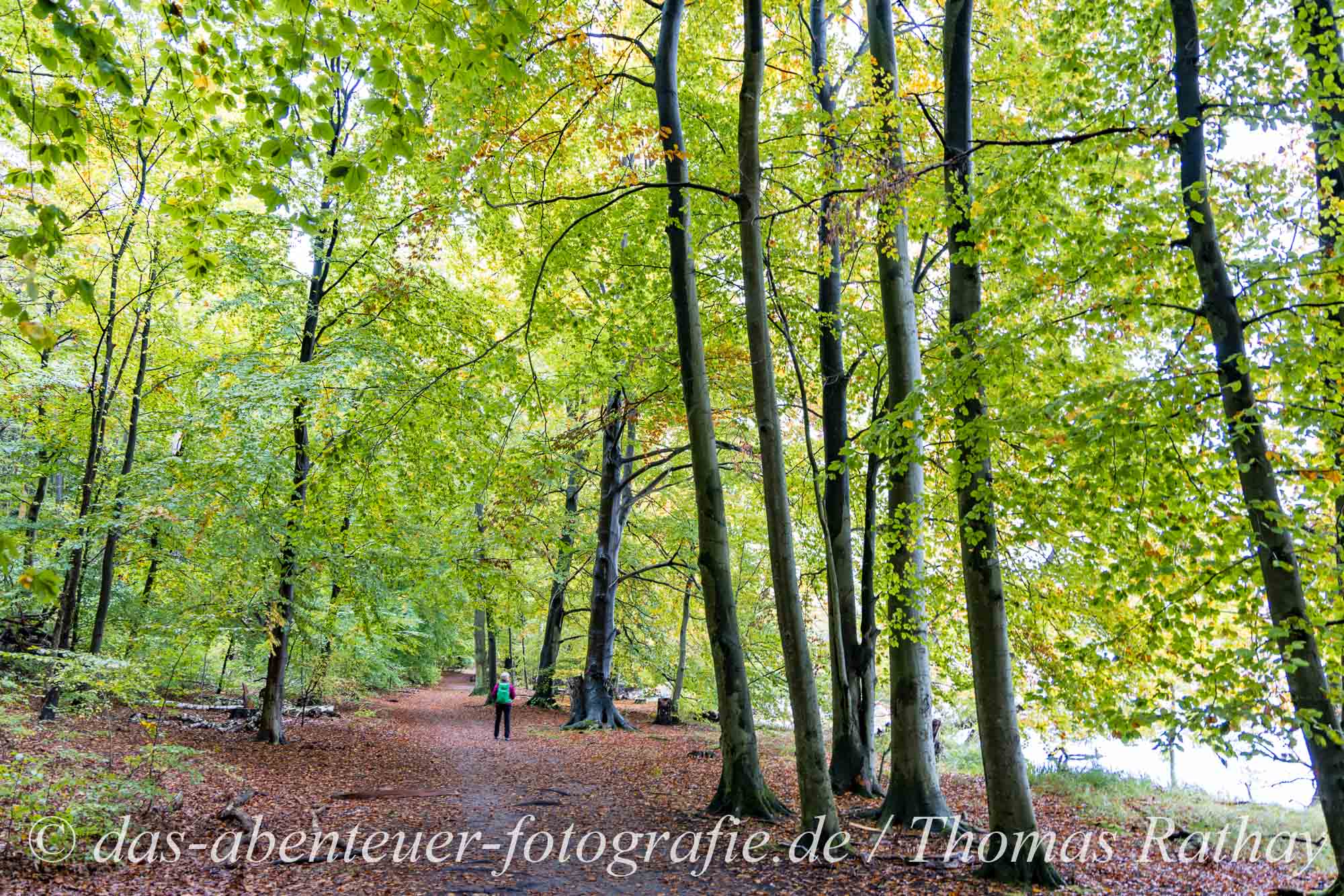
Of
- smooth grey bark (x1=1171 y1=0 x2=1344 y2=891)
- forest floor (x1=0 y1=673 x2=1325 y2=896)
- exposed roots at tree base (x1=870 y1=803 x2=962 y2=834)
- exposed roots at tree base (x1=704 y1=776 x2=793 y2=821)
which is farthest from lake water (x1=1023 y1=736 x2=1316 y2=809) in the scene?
smooth grey bark (x1=1171 y1=0 x2=1344 y2=891)

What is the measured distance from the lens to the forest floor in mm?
5426

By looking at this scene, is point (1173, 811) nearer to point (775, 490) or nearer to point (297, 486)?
point (775, 490)

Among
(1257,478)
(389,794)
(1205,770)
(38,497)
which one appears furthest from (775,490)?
(1205,770)

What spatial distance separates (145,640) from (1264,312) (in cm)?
1084

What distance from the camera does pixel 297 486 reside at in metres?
10.7

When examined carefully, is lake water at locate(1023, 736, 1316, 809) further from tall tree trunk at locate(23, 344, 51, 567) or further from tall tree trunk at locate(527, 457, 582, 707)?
tall tree trunk at locate(23, 344, 51, 567)

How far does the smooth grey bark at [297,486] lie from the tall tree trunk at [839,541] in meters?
7.24

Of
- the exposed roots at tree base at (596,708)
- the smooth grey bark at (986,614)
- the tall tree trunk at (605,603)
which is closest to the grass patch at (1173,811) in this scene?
the smooth grey bark at (986,614)

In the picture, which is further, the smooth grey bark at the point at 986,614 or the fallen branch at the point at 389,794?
the fallen branch at the point at 389,794

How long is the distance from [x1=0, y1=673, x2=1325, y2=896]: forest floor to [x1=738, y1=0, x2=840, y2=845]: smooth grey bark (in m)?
0.63

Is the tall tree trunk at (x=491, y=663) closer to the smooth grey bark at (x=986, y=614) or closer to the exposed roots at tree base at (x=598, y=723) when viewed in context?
the exposed roots at tree base at (x=598, y=723)

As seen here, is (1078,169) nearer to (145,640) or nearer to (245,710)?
(145,640)

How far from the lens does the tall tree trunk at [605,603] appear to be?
16.0 m

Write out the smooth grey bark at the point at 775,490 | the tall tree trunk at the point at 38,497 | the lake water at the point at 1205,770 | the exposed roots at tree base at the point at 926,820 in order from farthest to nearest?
1. the lake water at the point at 1205,770
2. the tall tree trunk at the point at 38,497
3. the exposed roots at tree base at the point at 926,820
4. the smooth grey bark at the point at 775,490
